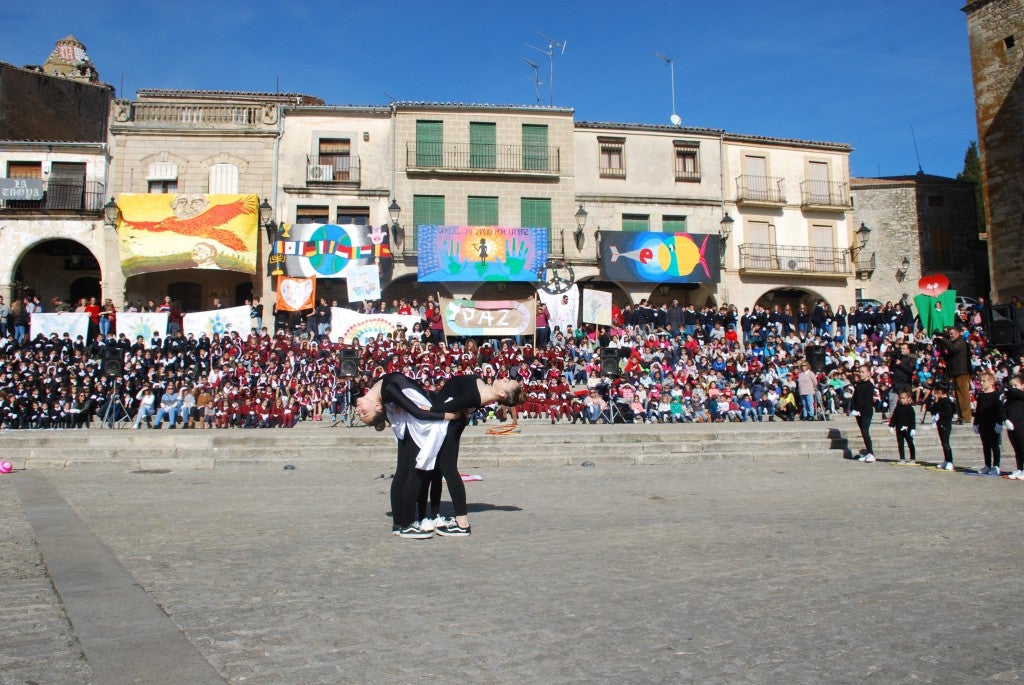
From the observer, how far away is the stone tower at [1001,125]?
33.1m

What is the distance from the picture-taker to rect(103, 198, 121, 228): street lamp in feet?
95.5

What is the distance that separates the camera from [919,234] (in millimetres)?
39219

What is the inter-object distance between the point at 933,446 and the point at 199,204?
25670 mm

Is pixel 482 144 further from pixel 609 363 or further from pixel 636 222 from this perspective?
pixel 609 363

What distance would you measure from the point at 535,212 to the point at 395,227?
5961mm

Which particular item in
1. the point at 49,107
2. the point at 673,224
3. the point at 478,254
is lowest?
the point at 478,254

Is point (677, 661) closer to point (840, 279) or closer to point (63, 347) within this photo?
point (63, 347)

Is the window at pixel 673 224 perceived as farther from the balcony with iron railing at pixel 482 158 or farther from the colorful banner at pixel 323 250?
the colorful banner at pixel 323 250

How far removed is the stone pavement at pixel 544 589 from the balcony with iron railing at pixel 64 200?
79.8 ft

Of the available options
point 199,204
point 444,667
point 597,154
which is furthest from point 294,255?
point 444,667

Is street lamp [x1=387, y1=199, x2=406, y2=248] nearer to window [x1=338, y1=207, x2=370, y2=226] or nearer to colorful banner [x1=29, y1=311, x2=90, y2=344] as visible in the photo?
window [x1=338, y1=207, x2=370, y2=226]

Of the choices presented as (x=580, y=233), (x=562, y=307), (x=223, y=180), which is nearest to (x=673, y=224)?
(x=580, y=233)

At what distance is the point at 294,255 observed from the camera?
97.9 ft

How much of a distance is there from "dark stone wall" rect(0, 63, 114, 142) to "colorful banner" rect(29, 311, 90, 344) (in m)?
13.6
